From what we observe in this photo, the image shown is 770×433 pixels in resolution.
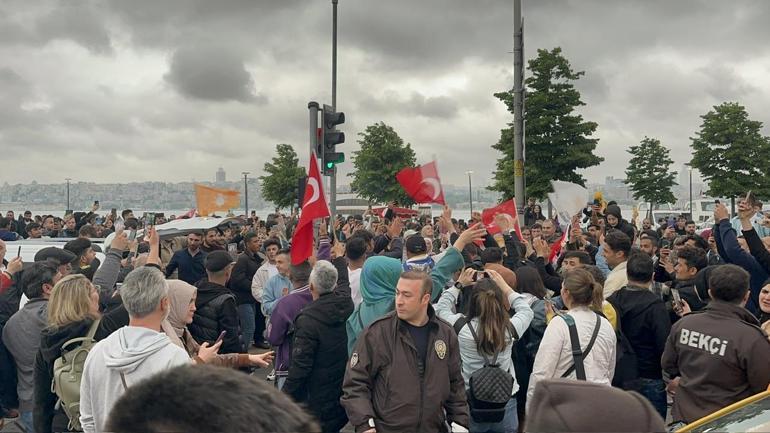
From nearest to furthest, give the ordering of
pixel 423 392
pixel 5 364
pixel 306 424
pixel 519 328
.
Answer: pixel 306 424 → pixel 423 392 → pixel 519 328 → pixel 5 364

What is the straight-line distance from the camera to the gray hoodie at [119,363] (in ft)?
11.0

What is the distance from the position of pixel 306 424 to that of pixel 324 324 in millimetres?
4010

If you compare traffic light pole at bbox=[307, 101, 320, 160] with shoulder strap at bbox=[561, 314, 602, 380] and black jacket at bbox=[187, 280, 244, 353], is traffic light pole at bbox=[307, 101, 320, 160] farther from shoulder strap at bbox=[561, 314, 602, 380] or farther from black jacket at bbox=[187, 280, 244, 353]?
shoulder strap at bbox=[561, 314, 602, 380]

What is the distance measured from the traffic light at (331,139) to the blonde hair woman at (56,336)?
289 inches

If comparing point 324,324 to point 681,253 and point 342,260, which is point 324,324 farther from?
point 681,253

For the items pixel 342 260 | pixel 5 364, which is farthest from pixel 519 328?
pixel 5 364

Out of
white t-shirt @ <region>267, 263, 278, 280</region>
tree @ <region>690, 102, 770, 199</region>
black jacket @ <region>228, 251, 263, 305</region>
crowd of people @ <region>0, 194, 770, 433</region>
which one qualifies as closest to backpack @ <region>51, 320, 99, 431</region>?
crowd of people @ <region>0, 194, 770, 433</region>

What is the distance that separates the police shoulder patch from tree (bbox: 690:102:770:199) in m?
42.7

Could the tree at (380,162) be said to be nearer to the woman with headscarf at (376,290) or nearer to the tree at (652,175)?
the tree at (652,175)

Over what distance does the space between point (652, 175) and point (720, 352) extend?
55.0m

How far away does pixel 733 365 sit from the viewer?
13.8 ft

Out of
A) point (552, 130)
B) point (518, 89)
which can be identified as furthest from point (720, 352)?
point (552, 130)

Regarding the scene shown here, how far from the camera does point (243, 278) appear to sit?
9945 mm

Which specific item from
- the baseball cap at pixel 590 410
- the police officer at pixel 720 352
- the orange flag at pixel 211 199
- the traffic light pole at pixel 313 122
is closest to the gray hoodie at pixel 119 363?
the baseball cap at pixel 590 410
